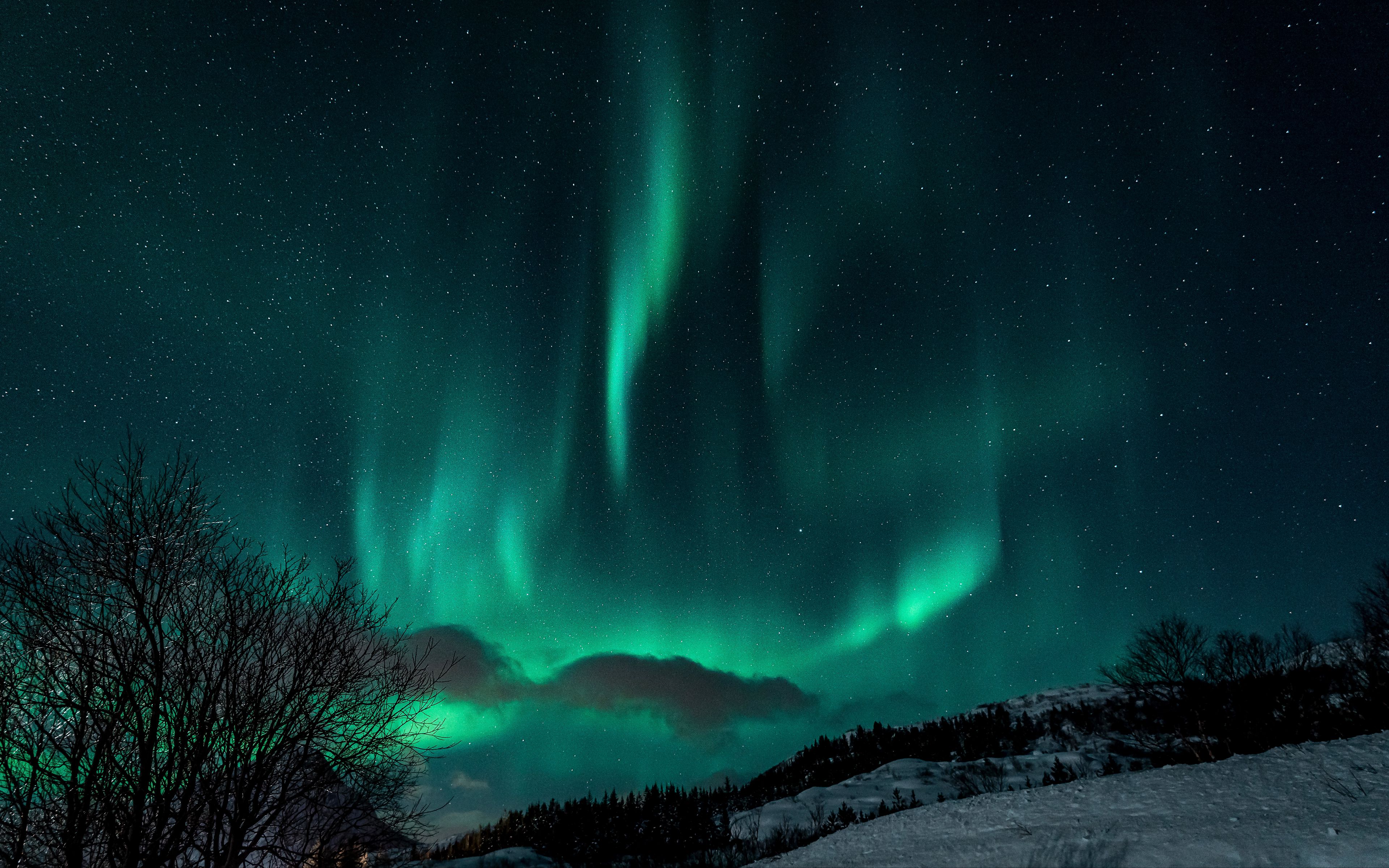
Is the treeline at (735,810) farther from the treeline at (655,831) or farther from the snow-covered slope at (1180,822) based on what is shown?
the snow-covered slope at (1180,822)

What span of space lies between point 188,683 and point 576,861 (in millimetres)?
17904

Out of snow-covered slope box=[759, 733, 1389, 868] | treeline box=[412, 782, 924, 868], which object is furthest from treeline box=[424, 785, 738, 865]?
snow-covered slope box=[759, 733, 1389, 868]

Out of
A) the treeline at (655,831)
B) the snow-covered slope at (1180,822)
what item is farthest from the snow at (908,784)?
the snow-covered slope at (1180,822)

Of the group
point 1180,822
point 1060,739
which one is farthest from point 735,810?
point 1180,822

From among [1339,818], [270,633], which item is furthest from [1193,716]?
[270,633]

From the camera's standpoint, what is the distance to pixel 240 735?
10477 mm

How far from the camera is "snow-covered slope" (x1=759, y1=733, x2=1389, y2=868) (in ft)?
23.1

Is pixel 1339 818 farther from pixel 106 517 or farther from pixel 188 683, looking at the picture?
pixel 106 517

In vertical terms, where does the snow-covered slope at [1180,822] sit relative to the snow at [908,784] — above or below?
above

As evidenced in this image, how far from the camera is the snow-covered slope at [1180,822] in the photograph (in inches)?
278

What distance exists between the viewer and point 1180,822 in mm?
8398

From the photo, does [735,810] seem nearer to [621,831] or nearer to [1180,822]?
[621,831]

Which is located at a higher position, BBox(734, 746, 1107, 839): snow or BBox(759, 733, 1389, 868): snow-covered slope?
BBox(759, 733, 1389, 868): snow-covered slope

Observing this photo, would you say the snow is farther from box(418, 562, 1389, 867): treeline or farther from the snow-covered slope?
the snow-covered slope
